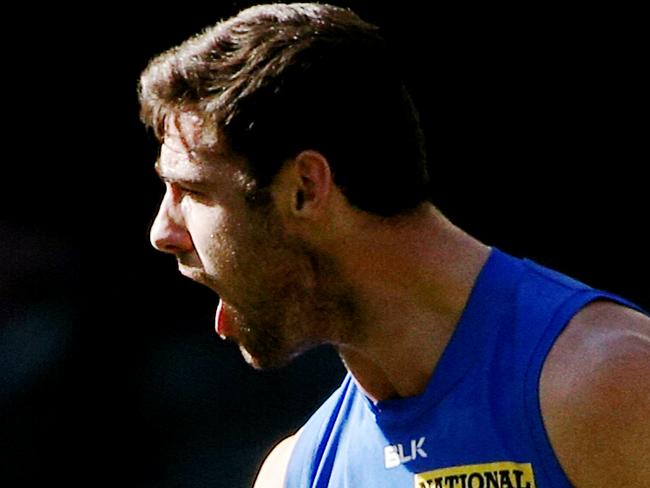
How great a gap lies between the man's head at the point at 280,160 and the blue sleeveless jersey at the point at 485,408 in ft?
0.61

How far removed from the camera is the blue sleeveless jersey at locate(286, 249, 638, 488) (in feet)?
7.55

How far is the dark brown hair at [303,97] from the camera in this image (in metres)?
2.48

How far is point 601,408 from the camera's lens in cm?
221

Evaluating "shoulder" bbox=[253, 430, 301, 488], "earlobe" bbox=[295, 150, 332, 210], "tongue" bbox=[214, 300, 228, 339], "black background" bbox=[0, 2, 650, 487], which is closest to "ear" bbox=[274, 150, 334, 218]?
"earlobe" bbox=[295, 150, 332, 210]

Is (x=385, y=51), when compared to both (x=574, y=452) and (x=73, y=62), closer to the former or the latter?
(x=574, y=452)

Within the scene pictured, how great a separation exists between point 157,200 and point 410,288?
9.41 feet

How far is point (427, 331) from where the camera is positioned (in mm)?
2486

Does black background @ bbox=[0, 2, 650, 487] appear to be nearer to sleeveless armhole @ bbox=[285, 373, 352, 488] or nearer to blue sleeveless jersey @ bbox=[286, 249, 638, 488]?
sleeveless armhole @ bbox=[285, 373, 352, 488]

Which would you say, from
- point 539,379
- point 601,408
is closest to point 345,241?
point 539,379

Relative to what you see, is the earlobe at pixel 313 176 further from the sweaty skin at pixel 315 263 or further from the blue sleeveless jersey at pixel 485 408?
the blue sleeveless jersey at pixel 485 408

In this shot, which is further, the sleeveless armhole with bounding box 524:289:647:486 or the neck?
the neck

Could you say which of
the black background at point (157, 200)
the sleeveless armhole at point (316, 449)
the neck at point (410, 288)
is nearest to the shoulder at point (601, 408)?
the neck at point (410, 288)

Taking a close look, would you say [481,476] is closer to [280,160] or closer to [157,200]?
[280,160]

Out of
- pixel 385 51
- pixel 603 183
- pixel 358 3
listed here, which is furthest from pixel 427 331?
pixel 603 183
